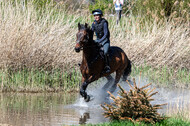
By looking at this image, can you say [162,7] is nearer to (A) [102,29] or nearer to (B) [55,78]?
(B) [55,78]

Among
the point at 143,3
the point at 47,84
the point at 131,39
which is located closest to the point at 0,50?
the point at 47,84

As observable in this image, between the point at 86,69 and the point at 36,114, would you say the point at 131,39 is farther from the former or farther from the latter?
the point at 36,114

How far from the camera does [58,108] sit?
32.0 feet

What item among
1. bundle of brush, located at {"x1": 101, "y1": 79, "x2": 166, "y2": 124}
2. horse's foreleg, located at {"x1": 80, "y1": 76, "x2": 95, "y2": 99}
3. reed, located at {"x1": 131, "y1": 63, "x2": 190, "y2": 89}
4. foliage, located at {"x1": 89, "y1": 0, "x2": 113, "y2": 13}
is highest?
foliage, located at {"x1": 89, "y1": 0, "x2": 113, "y2": 13}

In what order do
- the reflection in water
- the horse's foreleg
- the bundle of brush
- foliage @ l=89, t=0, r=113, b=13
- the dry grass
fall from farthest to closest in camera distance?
foliage @ l=89, t=0, r=113, b=13, the dry grass, the horse's foreleg, the reflection in water, the bundle of brush

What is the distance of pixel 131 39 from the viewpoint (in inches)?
598

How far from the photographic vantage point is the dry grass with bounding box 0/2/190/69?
12141 millimetres

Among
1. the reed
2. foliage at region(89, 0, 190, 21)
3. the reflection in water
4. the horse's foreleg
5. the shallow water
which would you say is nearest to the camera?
the shallow water

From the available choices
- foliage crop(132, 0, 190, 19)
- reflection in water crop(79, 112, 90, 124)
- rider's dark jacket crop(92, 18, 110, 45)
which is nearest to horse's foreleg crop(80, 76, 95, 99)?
reflection in water crop(79, 112, 90, 124)

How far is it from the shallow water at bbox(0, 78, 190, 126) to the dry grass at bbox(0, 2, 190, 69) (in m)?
1.33

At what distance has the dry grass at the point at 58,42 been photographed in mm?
12141

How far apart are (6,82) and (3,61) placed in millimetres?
694

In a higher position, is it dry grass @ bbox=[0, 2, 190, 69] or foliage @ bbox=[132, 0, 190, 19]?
foliage @ bbox=[132, 0, 190, 19]

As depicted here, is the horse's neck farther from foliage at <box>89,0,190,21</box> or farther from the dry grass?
foliage at <box>89,0,190,21</box>
